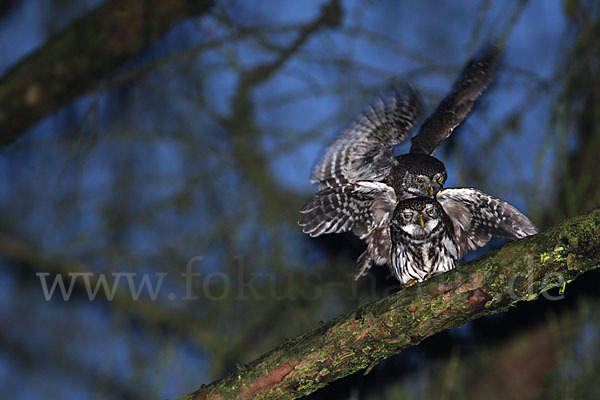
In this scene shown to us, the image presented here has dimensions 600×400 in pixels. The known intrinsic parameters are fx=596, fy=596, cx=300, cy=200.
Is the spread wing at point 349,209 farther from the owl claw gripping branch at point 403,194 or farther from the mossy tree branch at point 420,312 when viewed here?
the mossy tree branch at point 420,312

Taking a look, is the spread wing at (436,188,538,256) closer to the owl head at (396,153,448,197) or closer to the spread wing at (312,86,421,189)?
the owl head at (396,153,448,197)

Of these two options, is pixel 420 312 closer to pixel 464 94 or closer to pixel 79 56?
pixel 464 94

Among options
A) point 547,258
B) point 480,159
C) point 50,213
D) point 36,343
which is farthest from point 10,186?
point 547,258

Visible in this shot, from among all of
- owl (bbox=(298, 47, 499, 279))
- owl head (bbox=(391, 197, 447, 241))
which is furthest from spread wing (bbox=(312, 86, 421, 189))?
owl head (bbox=(391, 197, 447, 241))

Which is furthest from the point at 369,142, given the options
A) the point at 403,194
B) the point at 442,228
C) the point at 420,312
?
the point at 420,312

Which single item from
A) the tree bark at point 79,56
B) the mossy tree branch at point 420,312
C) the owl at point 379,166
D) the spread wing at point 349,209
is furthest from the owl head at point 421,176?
the tree bark at point 79,56

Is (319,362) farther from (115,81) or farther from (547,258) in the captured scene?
(115,81)
